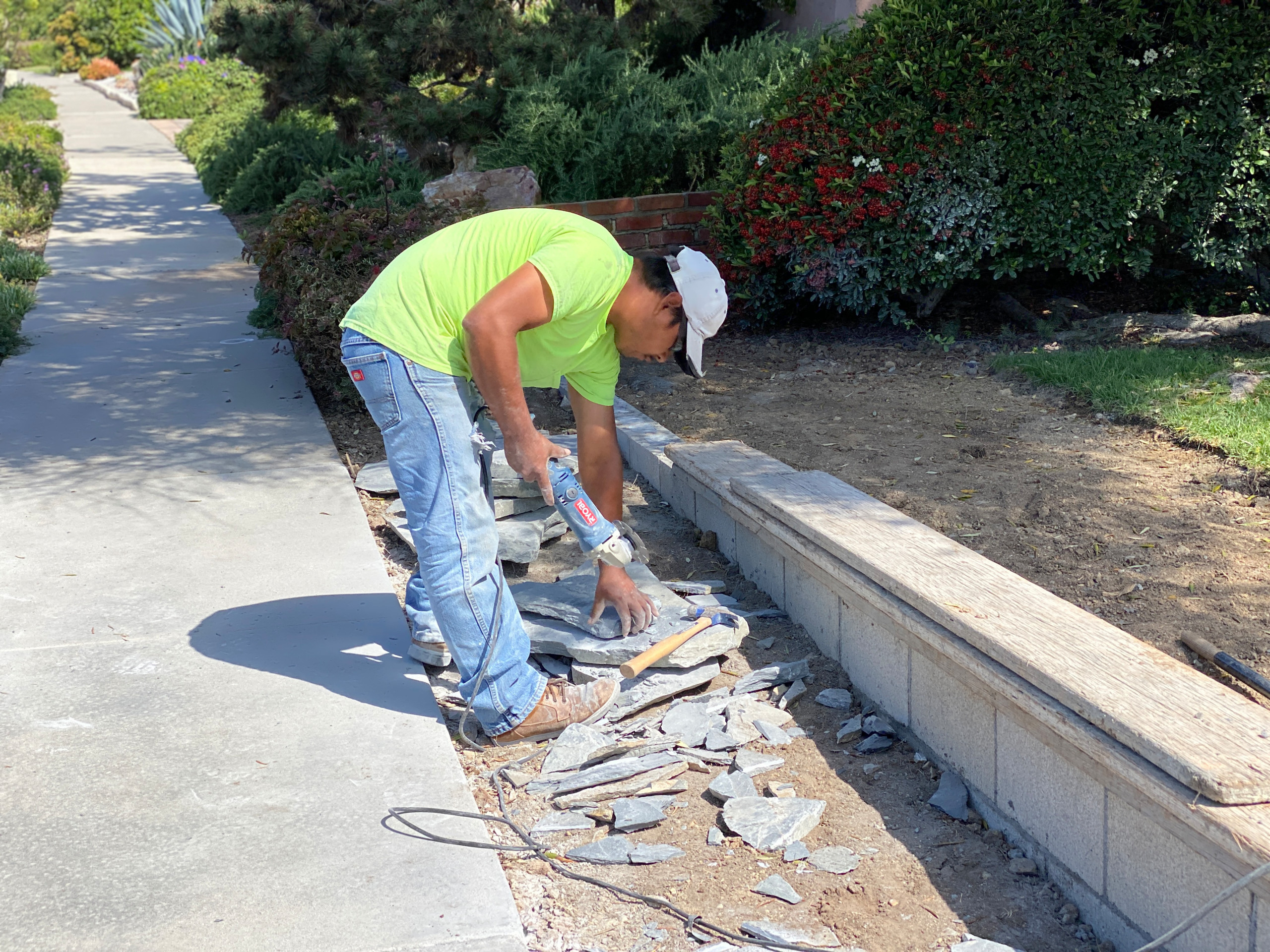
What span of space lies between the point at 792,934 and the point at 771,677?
110 cm

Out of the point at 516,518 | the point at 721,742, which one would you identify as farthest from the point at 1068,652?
the point at 516,518

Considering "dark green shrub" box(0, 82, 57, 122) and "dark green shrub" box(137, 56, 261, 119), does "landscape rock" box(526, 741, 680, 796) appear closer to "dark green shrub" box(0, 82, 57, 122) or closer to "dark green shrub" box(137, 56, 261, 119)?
"dark green shrub" box(137, 56, 261, 119)

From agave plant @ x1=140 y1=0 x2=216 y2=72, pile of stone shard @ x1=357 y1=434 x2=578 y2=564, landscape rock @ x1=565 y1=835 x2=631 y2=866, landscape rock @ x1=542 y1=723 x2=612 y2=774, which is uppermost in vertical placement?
agave plant @ x1=140 y1=0 x2=216 y2=72

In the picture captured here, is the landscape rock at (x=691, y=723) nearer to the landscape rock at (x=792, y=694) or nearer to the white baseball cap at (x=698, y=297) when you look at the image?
the landscape rock at (x=792, y=694)

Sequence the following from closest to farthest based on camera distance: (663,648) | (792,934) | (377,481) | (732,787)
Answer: (792,934), (732,787), (663,648), (377,481)

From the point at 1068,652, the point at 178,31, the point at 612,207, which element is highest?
the point at 178,31

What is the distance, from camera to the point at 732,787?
291 centimetres

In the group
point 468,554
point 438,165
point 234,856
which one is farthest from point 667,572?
point 438,165

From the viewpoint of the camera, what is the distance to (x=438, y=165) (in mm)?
8680

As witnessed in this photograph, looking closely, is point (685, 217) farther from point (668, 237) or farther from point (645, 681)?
point (645, 681)

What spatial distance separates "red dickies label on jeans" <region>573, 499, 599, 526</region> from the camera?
10.5 ft

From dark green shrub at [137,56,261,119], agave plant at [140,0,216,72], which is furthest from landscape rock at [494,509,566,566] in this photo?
agave plant at [140,0,216,72]

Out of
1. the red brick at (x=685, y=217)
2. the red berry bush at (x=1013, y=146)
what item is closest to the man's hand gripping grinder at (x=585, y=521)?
the red berry bush at (x=1013, y=146)

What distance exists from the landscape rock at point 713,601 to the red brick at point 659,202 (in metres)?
4.07
